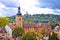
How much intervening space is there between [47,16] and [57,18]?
5502 millimetres

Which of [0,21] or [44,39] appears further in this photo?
[0,21]

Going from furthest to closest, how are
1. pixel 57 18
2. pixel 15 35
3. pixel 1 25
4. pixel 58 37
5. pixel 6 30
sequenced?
pixel 57 18 → pixel 1 25 → pixel 6 30 → pixel 15 35 → pixel 58 37

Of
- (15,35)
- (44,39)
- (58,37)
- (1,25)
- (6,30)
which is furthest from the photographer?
(1,25)

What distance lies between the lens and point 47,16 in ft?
245

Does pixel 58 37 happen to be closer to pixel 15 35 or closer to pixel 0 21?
pixel 15 35

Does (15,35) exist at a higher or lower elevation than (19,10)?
lower

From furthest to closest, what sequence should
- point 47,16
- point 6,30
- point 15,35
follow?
1. point 47,16
2. point 6,30
3. point 15,35

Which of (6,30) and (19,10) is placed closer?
(6,30)

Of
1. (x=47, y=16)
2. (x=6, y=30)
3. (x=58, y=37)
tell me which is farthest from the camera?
(x=47, y=16)

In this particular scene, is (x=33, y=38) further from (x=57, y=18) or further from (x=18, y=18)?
(x=57, y=18)

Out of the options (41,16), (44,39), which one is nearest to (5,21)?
(44,39)

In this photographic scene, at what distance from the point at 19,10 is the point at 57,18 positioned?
29.5 m

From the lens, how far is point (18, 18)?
43125 mm

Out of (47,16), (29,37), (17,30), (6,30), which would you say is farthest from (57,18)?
(29,37)
